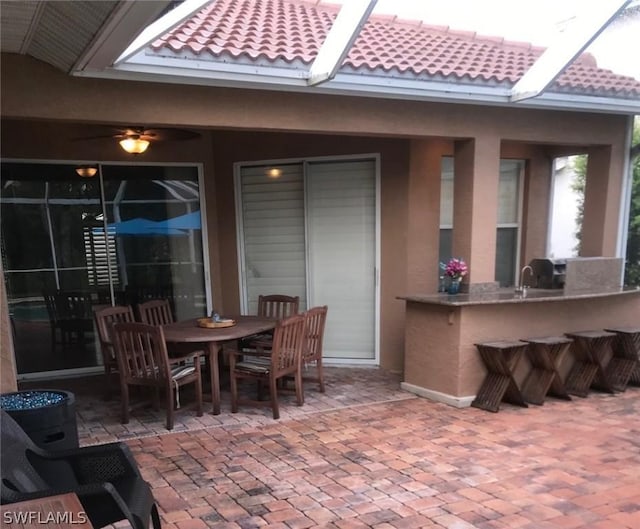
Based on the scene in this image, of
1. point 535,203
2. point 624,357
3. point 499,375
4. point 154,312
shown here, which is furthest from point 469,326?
point 154,312

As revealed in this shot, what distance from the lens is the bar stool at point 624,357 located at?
4.45 metres

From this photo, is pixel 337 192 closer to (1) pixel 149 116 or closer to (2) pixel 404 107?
(2) pixel 404 107

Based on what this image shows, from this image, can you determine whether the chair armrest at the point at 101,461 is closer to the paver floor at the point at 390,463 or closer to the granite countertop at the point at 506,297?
the paver floor at the point at 390,463

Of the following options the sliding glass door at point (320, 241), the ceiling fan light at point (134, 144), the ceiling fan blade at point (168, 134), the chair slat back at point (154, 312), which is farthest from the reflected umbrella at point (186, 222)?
the ceiling fan light at point (134, 144)

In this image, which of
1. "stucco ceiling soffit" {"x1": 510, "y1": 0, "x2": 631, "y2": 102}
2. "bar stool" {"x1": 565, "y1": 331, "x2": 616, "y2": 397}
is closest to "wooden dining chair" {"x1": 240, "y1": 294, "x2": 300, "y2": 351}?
"bar stool" {"x1": 565, "y1": 331, "x2": 616, "y2": 397}

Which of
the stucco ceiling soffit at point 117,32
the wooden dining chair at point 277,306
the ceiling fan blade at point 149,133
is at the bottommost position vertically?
the wooden dining chair at point 277,306

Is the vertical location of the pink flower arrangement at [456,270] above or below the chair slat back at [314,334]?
above

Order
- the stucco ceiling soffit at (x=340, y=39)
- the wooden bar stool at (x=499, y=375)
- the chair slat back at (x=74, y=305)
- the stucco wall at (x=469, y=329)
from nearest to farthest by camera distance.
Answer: the stucco ceiling soffit at (x=340, y=39)
the wooden bar stool at (x=499, y=375)
the stucco wall at (x=469, y=329)
the chair slat back at (x=74, y=305)

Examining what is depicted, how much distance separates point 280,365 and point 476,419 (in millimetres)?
1671

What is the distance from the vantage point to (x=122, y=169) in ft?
17.2

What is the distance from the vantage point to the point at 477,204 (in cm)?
428

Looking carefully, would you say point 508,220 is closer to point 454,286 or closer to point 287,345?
point 454,286

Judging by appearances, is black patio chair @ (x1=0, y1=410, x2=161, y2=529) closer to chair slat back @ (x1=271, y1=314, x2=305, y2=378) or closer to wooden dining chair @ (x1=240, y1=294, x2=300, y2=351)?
chair slat back @ (x1=271, y1=314, x2=305, y2=378)

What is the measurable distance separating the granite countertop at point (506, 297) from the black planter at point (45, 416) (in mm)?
Answer: 2845
